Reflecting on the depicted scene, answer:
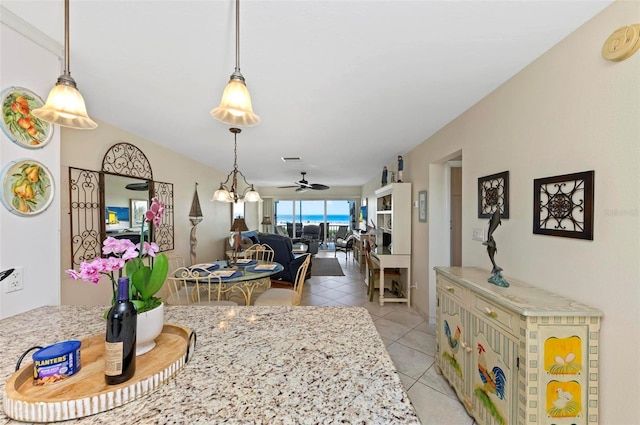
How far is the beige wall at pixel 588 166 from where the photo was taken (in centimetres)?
108

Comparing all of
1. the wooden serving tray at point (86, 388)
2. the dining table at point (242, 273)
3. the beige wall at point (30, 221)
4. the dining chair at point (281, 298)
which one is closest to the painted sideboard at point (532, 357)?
the wooden serving tray at point (86, 388)

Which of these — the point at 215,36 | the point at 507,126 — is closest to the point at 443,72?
the point at 507,126

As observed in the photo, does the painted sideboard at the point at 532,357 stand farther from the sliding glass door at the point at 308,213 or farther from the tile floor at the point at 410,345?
the sliding glass door at the point at 308,213

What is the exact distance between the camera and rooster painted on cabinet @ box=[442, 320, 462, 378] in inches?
71.6

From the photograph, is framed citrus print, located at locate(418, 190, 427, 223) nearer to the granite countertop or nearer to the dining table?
the dining table

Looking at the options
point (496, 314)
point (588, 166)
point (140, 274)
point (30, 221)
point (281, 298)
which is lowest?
point (281, 298)

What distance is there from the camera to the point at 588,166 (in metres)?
1.25

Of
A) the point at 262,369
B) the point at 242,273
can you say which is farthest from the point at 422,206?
the point at 262,369

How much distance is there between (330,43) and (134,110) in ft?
6.72

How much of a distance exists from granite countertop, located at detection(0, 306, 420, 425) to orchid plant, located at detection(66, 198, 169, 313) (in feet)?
0.94

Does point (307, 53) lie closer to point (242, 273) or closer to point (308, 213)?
point (242, 273)

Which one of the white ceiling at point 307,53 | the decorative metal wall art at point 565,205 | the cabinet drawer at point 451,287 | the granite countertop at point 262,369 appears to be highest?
the white ceiling at point 307,53

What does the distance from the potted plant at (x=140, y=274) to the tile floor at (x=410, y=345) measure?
5.89 feet

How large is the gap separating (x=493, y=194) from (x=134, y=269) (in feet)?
7.62
